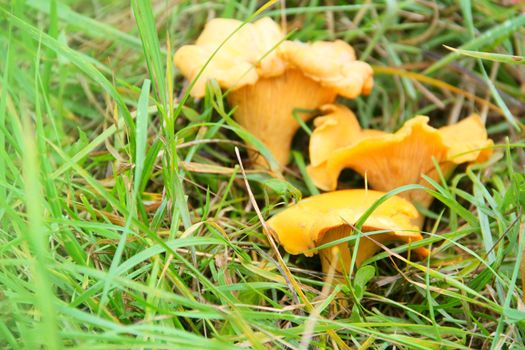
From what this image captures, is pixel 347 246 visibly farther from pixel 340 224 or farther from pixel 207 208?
pixel 207 208

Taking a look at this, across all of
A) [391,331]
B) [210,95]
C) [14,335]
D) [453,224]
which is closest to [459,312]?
[391,331]

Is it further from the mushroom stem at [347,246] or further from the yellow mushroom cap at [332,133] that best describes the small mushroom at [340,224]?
the yellow mushroom cap at [332,133]

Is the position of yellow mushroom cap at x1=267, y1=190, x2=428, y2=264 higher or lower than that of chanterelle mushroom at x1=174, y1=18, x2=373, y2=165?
lower

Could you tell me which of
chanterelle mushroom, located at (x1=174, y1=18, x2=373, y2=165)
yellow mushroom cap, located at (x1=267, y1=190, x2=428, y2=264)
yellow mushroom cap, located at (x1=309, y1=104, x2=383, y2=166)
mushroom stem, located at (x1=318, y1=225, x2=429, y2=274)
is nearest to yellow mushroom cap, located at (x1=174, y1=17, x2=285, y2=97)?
chanterelle mushroom, located at (x1=174, y1=18, x2=373, y2=165)

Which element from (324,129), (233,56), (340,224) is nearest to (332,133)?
(324,129)

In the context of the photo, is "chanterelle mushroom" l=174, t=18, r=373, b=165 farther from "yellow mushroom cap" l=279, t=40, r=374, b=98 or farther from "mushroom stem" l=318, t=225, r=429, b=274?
"mushroom stem" l=318, t=225, r=429, b=274

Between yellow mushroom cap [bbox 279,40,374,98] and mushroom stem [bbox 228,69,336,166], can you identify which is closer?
yellow mushroom cap [bbox 279,40,374,98]

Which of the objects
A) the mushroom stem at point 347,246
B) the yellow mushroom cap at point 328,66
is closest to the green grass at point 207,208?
the mushroom stem at point 347,246
